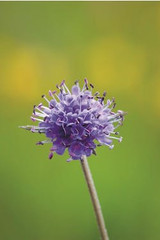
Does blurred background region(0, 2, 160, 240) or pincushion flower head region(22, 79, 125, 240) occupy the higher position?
blurred background region(0, 2, 160, 240)

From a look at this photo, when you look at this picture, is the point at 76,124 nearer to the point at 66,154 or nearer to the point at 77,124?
the point at 77,124

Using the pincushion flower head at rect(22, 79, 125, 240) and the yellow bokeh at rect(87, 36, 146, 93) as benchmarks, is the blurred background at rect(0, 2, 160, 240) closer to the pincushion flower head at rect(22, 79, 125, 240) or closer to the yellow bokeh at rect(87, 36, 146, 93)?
the yellow bokeh at rect(87, 36, 146, 93)

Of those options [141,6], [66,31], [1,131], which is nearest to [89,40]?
[66,31]

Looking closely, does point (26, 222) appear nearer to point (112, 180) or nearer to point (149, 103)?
point (112, 180)

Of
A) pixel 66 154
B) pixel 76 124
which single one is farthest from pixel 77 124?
pixel 66 154

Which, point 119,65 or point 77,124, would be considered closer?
point 77,124

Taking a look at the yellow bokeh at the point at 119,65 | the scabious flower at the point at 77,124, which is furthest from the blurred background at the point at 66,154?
the scabious flower at the point at 77,124

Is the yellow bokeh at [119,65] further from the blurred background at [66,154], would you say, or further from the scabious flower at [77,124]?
the scabious flower at [77,124]

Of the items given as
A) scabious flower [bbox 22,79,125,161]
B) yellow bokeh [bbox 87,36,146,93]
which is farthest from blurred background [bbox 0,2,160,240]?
scabious flower [bbox 22,79,125,161]
